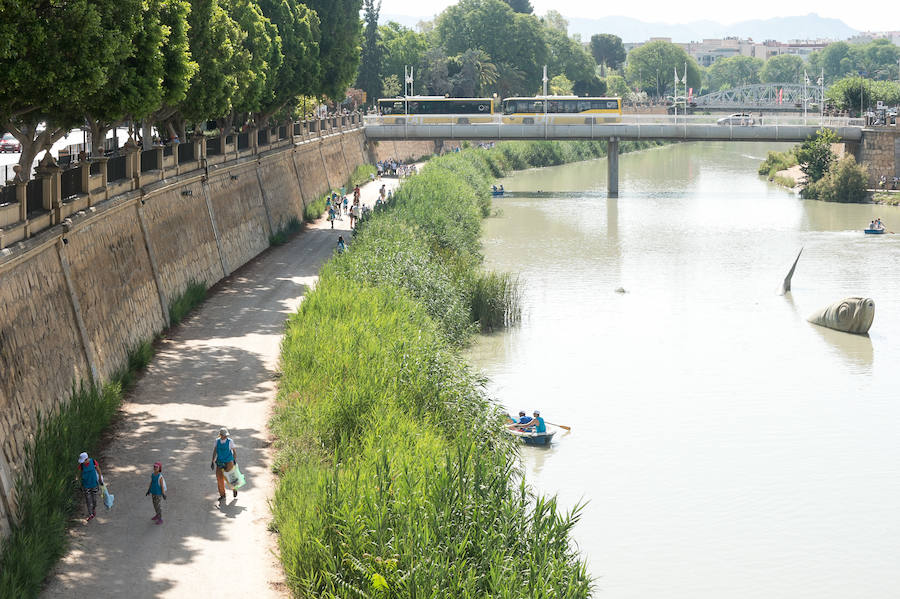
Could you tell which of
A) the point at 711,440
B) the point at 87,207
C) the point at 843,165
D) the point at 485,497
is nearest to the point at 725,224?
the point at 843,165

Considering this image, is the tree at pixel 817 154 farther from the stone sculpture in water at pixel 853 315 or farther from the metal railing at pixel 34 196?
the metal railing at pixel 34 196

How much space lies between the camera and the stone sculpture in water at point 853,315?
38.2 metres

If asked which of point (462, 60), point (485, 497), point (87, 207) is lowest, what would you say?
point (485, 497)

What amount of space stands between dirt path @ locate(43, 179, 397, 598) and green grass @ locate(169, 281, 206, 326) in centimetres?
38

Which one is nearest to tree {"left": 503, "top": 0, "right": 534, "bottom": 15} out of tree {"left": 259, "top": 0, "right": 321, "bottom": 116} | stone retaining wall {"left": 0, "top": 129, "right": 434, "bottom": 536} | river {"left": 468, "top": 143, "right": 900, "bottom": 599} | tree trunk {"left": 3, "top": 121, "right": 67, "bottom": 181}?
river {"left": 468, "top": 143, "right": 900, "bottom": 599}

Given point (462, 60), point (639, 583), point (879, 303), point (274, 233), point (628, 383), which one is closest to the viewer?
point (639, 583)

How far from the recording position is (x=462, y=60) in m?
119

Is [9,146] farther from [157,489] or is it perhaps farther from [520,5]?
[520,5]

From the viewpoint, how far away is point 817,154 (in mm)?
76312

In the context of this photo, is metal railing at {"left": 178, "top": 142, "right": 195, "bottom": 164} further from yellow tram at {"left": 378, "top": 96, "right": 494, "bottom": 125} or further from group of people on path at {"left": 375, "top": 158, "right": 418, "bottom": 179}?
yellow tram at {"left": 378, "top": 96, "right": 494, "bottom": 125}

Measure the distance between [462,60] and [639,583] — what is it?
103 m

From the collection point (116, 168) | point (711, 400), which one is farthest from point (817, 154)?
point (116, 168)

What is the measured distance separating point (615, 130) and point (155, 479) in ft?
195

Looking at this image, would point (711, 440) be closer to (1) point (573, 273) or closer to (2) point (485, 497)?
(2) point (485, 497)
